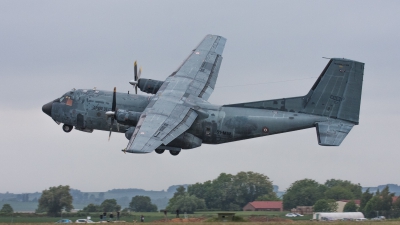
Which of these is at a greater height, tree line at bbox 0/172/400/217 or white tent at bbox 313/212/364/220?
tree line at bbox 0/172/400/217

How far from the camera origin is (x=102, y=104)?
7394 cm

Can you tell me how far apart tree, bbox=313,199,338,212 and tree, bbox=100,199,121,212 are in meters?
17.6

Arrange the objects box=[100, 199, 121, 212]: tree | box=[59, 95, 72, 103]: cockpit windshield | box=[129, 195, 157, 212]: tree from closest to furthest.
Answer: box=[59, 95, 72, 103]: cockpit windshield, box=[100, 199, 121, 212]: tree, box=[129, 195, 157, 212]: tree

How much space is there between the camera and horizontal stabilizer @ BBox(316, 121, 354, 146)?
68938 mm

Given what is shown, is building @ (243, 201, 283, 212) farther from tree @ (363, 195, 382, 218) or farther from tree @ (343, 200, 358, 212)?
tree @ (363, 195, 382, 218)

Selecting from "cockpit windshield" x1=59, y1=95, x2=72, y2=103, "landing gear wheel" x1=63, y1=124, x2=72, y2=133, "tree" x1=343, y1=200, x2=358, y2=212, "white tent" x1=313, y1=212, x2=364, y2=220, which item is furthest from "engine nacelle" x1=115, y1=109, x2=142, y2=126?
"tree" x1=343, y1=200, x2=358, y2=212

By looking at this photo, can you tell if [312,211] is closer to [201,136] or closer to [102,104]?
[201,136]

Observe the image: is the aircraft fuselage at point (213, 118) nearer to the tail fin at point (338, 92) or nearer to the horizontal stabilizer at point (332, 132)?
the horizontal stabilizer at point (332, 132)

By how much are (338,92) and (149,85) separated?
16872 mm

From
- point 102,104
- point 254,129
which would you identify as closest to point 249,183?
point 254,129

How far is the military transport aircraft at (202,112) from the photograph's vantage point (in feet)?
228

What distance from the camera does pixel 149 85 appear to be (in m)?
77.4

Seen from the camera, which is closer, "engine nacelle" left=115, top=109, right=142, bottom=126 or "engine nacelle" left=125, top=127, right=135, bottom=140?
"engine nacelle" left=125, top=127, right=135, bottom=140

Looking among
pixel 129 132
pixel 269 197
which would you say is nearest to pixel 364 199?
pixel 269 197
